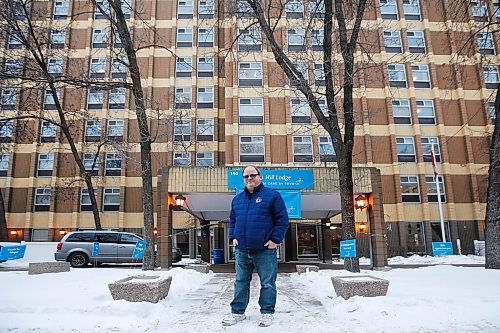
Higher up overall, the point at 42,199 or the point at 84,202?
the point at 42,199

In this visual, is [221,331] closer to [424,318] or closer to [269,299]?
[269,299]

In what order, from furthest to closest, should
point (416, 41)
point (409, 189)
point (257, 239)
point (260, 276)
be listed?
point (416, 41) → point (409, 189) → point (260, 276) → point (257, 239)

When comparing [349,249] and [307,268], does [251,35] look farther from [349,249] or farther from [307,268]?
[307,268]

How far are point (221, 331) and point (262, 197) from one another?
157 cm

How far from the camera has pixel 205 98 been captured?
1189 inches

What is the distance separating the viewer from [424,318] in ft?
15.0

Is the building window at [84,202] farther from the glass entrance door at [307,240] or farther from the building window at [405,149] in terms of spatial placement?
the building window at [405,149]

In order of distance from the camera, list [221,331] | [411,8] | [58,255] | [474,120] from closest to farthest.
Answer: [221,331] < [58,255] < [474,120] < [411,8]

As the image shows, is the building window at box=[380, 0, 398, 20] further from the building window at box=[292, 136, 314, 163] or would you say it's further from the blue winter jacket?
the blue winter jacket

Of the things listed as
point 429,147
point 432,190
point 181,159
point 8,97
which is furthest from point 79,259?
point 429,147

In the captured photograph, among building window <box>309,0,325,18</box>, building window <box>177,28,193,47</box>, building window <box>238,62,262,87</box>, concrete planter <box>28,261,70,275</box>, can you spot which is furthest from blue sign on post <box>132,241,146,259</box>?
building window <box>177,28,193,47</box>

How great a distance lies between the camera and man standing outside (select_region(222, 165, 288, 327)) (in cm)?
465

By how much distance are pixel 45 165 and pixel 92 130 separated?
423cm

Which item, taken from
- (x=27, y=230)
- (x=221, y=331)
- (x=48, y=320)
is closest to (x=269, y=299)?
(x=221, y=331)
